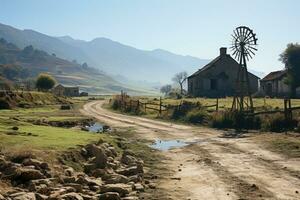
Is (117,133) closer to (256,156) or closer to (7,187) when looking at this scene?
(256,156)

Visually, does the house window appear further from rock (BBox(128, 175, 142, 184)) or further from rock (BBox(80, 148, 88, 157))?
rock (BBox(128, 175, 142, 184))

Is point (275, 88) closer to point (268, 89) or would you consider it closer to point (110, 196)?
point (268, 89)

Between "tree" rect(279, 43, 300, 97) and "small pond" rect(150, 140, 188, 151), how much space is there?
162ft

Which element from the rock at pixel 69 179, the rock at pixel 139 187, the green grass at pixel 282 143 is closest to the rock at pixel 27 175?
the rock at pixel 69 179

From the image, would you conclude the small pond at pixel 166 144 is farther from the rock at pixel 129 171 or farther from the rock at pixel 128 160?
the rock at pixel 129 171

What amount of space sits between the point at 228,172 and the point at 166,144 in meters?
11.3

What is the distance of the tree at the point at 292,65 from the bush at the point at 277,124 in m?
41.2

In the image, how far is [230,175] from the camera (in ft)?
62.7

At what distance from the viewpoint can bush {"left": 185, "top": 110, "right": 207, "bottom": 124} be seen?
45.9 meters

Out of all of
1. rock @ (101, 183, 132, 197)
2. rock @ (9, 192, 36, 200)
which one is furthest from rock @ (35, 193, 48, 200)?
rock @ (101, 183, 132, 197)

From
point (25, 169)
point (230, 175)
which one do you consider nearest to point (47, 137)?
point (25, 169)

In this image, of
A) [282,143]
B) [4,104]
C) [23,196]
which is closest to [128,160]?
[23,196]

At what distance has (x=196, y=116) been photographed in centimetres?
4675

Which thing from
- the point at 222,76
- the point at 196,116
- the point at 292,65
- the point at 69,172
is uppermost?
the point at 292,65
